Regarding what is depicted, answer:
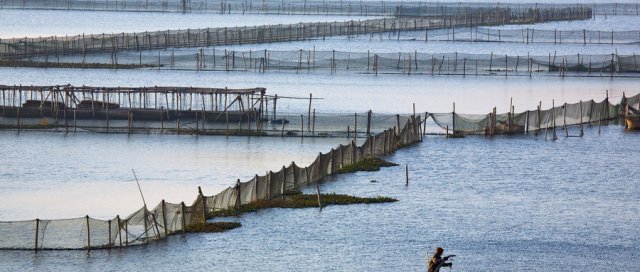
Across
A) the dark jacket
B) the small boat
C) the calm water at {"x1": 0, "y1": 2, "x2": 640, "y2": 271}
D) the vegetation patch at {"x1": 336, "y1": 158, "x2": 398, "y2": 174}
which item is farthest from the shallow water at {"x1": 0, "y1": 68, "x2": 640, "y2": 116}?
the dark jacket

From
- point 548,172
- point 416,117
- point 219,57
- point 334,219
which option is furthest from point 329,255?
point 219,57

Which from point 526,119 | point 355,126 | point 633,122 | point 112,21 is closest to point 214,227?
point 355,126

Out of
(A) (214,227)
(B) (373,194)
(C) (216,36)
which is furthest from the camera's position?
(C) (216,36)

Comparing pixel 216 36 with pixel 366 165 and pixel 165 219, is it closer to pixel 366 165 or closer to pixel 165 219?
pixel 366 165

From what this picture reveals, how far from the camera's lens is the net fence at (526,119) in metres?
67.9

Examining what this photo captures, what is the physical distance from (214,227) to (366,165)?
1454 cm

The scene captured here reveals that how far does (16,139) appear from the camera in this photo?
6500 centimetres

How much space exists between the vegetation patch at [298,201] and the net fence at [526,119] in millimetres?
17511

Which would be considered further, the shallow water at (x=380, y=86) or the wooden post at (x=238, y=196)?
the shallow water at (x=380, y=86)

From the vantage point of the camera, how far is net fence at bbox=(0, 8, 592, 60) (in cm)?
10294

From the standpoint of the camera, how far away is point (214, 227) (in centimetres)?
4384

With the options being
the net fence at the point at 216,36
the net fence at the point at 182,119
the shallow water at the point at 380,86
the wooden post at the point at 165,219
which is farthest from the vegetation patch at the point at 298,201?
the net fence at the point at 216,36

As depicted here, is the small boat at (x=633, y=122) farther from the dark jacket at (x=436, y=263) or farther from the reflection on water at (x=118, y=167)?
the dark jacket at (x=436, y=263)

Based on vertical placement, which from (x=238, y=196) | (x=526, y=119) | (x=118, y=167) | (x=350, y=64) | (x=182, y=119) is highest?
(x=350, y=64)
